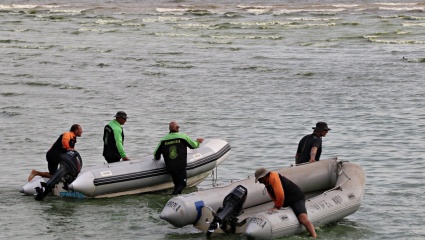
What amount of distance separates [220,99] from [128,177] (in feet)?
41.8

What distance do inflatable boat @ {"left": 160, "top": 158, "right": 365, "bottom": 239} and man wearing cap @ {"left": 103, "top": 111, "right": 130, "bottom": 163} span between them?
3.28m

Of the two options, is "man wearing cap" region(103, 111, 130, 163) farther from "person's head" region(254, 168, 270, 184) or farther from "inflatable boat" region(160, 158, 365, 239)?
"person's head" region(254, 168, 270, 184)

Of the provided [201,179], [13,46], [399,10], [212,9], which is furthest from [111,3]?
[201,179]

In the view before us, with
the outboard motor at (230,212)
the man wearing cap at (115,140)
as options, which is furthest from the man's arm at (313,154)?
the man wearing cap at (115,140)

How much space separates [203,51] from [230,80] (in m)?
9.01

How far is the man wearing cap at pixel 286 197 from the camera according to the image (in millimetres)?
15461

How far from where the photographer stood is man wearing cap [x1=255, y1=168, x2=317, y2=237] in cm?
1546

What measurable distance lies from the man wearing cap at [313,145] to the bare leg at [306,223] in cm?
248

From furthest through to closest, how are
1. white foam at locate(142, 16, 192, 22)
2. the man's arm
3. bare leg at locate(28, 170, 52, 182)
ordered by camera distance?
white foam at locate(142, 16, 192, 22), bare leg at locate(28, 170, 52, 182), the man's arm

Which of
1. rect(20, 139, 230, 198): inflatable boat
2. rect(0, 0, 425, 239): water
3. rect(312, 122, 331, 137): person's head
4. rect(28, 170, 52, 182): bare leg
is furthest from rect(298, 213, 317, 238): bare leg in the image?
rect(28, 170, 52, 182): bare leg

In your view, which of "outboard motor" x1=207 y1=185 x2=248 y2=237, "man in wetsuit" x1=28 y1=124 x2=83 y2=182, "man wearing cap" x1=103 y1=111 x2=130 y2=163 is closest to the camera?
"outboard motor" x1=207 y1=185 x2=248 y2=237

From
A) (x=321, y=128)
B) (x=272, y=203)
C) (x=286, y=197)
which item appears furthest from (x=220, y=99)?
(x=286, y=197)

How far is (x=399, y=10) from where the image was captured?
6319 cm

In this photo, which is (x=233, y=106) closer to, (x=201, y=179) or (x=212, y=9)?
(x=201, y=179)
